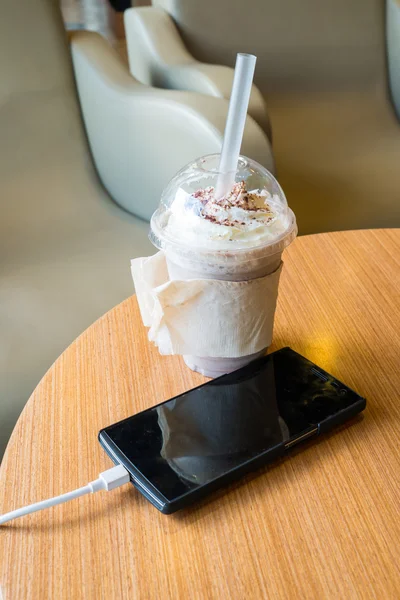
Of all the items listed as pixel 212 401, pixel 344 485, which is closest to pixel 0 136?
pixel 212 401

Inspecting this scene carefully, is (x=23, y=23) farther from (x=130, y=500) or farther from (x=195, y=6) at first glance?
(x=130, y=500)

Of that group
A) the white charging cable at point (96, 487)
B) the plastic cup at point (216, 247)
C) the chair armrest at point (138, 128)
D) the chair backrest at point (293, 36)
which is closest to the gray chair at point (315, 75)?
the chair backrest at point (293, 36)

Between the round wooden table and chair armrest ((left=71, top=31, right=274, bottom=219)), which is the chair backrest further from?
the round wooden table

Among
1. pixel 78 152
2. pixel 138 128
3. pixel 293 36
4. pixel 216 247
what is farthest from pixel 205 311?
pixel 293 36

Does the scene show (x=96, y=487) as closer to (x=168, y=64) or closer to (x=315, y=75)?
(x=168, y=64)

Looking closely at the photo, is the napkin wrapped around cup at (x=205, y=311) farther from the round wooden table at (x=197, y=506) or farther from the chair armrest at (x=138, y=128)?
the chair armrest at (x=138, y=128)

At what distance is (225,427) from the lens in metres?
0.57

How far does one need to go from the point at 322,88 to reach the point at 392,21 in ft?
0.80

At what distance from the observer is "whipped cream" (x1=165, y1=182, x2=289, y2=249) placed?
58cm

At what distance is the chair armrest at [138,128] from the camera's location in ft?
3.49

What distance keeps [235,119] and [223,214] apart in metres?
0.09

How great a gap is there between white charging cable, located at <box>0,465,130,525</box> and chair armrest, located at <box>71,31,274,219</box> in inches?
25.6

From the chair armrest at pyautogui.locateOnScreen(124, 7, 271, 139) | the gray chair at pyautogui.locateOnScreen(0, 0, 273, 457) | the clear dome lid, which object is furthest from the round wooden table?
the chair armrest at pyautogui.locateOnScreen(124, 7, 271, 139)

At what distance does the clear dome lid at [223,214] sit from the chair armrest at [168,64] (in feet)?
1.90
